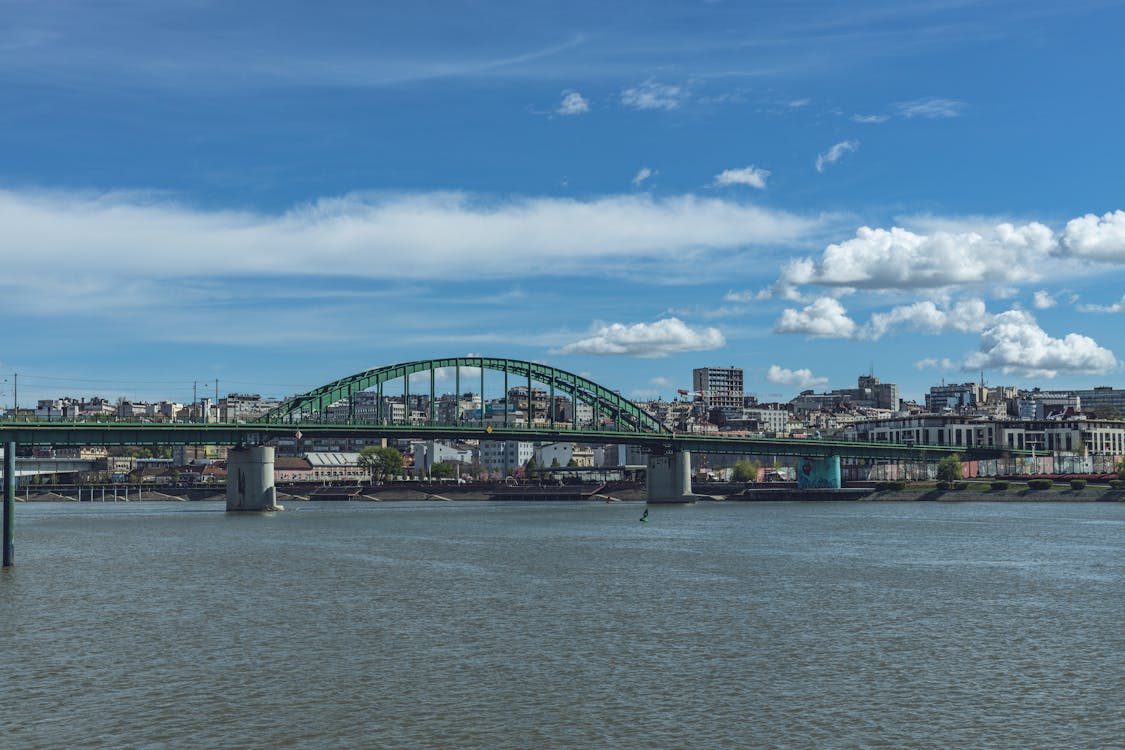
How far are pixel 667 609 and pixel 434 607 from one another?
28.9 feet

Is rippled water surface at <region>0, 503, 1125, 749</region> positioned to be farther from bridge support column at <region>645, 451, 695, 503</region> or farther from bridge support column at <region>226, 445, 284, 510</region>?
bridge support column at <region>645, 451, 695, 503</region>

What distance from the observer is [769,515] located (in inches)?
5098

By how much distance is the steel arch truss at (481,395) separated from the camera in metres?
167

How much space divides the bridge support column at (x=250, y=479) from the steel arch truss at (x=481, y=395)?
11066 mm

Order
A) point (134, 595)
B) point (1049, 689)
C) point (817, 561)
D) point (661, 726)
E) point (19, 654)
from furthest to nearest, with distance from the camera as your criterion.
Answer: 1. point (817, 561)
2. point (134, 595)
3. point (19, 654)
4. point (1049, 689)
5. point (661, 726)

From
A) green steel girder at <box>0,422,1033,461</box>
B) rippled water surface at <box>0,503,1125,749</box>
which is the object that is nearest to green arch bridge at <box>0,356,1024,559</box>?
green steel girder at <box>0,422,1033,461</box>

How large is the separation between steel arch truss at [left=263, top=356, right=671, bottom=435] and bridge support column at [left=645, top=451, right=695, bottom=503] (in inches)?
154

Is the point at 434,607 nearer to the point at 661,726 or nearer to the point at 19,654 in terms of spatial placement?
the point at 19,654

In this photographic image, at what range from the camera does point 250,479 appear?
144 meters

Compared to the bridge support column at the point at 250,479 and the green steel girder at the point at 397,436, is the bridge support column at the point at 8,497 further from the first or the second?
the bridge support column at the point at 250,479

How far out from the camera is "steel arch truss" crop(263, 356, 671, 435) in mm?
167000

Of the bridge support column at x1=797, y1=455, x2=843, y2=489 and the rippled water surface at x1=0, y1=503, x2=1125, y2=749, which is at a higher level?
the bridge support column at x1=797, y1=455, x2=843, y2=489

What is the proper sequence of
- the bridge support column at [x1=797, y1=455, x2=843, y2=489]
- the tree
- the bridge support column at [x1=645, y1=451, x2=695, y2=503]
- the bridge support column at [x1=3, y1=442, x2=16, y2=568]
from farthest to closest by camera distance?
the bridge support column at [x1=797, y1=455, x2=843, y2=489] → the tree → the bridge support column at [x1=645, y1=451, x2=695, y2=503] → the bridge support column at [x1=3, y1=442, x2=16, y2=568]

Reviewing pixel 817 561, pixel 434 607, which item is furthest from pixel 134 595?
pixel 817 561
